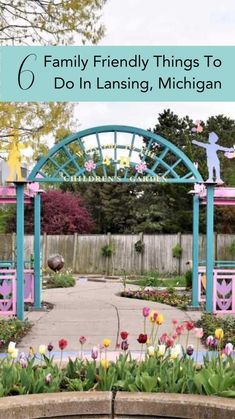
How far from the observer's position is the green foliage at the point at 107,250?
76.4 feet

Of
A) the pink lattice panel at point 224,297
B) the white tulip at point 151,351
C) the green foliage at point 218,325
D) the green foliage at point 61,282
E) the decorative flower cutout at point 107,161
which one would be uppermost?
the decorative flower cutout at point 107,161

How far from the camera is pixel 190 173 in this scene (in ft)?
33.3

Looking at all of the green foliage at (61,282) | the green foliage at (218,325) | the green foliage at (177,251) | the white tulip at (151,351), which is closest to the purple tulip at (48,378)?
the white tulip at (151,351)

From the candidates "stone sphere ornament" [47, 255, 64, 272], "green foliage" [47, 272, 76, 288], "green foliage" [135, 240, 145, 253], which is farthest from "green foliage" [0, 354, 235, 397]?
"green foliage" [135, 240, 145, 253]

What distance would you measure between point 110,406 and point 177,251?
1944cm

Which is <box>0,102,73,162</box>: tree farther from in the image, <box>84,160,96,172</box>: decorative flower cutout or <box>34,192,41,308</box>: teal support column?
<box>34,192,41,308</box>: teal support column

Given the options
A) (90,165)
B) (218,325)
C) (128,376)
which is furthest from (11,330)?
(128,376)

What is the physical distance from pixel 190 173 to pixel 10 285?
11.3 ft

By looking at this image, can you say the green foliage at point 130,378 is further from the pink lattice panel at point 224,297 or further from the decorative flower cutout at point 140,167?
the pink lattice panel at point 224,297

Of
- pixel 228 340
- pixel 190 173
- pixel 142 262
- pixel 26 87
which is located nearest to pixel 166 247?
pixel 142 262

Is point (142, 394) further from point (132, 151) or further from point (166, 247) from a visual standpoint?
point (166, 247)

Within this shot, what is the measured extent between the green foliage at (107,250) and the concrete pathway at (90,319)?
9073 millimetres

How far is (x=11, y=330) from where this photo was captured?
7.85m

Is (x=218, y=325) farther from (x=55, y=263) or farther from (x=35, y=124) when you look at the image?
(x=55, y=263)
